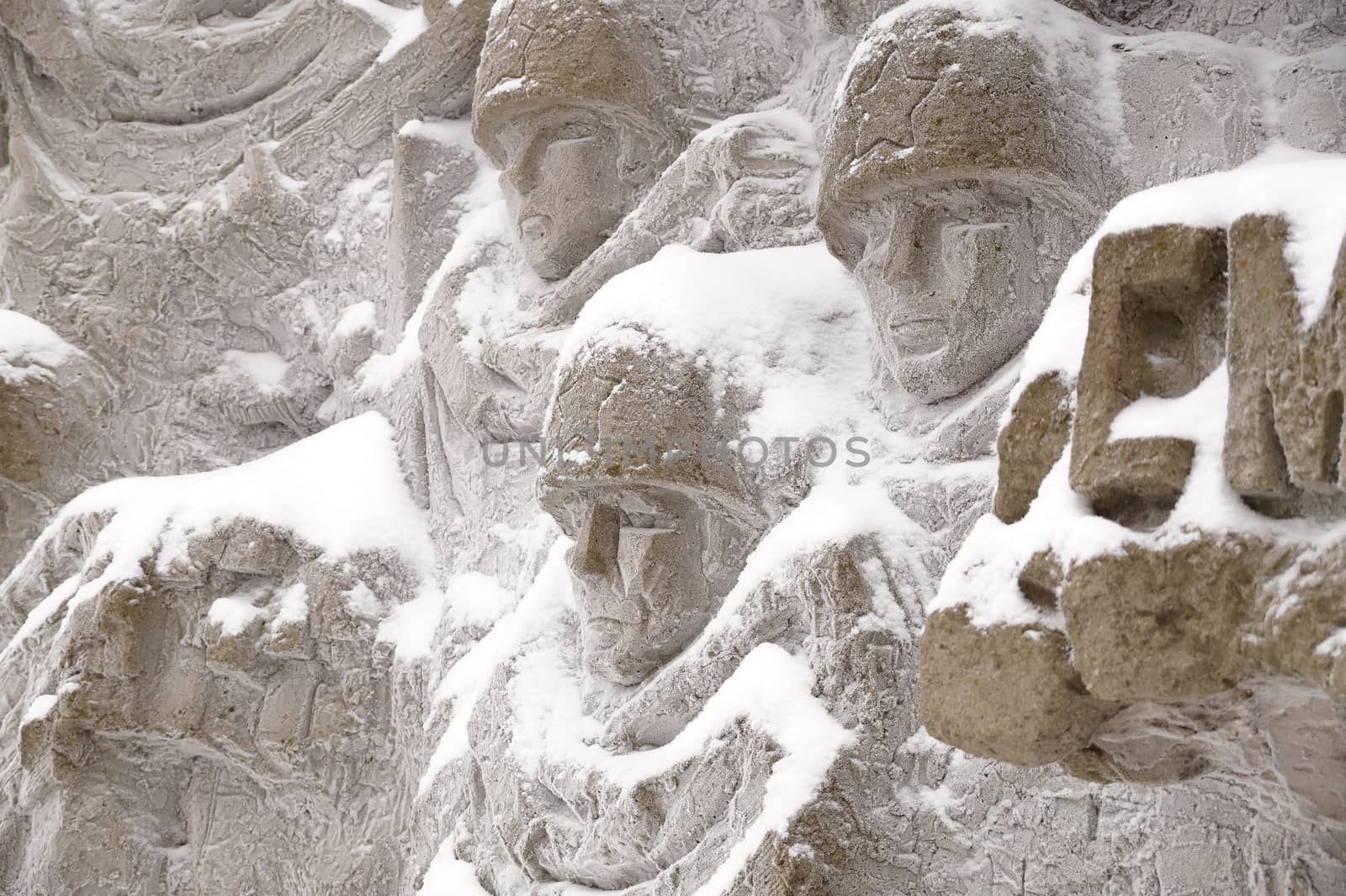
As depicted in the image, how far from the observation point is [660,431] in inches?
98.7

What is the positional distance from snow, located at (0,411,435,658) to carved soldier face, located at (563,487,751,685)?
1.01 m

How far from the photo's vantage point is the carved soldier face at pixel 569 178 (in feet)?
10.9

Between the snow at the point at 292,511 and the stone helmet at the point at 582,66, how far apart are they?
90 centimetres

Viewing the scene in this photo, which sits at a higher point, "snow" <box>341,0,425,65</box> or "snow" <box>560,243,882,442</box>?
"snow" <box>560,243,882,442</box>

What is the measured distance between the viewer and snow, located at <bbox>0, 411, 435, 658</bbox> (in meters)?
3.59

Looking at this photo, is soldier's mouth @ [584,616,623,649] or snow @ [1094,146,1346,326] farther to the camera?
soldier's mouth @ [584,616,623,649]

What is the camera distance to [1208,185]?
4.85ft

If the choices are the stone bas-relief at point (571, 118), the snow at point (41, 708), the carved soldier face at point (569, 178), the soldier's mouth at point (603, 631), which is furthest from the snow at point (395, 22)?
the soldier's mouth at point (603, 631)

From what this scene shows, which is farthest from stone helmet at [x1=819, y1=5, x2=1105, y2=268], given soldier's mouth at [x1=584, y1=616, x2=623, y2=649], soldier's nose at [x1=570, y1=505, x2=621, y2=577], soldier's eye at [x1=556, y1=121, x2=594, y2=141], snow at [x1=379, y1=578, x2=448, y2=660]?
snow at [x1=379, y1=578, x2=448, y2=660]

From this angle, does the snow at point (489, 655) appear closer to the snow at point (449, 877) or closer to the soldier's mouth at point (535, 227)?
the snow at point (449, 877)

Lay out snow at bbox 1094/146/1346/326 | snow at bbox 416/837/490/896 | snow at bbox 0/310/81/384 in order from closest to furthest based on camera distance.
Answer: snow at bbox 1094/146/1346/326 → snow at bbox 416/837/490/896 → snow at bbox 0/310/81/384

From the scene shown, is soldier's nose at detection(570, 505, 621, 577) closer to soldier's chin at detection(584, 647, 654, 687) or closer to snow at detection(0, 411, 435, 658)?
soldier's chin at detection(584, 647, 654, 687)

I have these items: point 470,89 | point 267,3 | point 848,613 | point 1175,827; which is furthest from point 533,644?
point 267,3

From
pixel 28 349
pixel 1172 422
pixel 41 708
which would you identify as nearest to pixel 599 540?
pixel 1172 422
